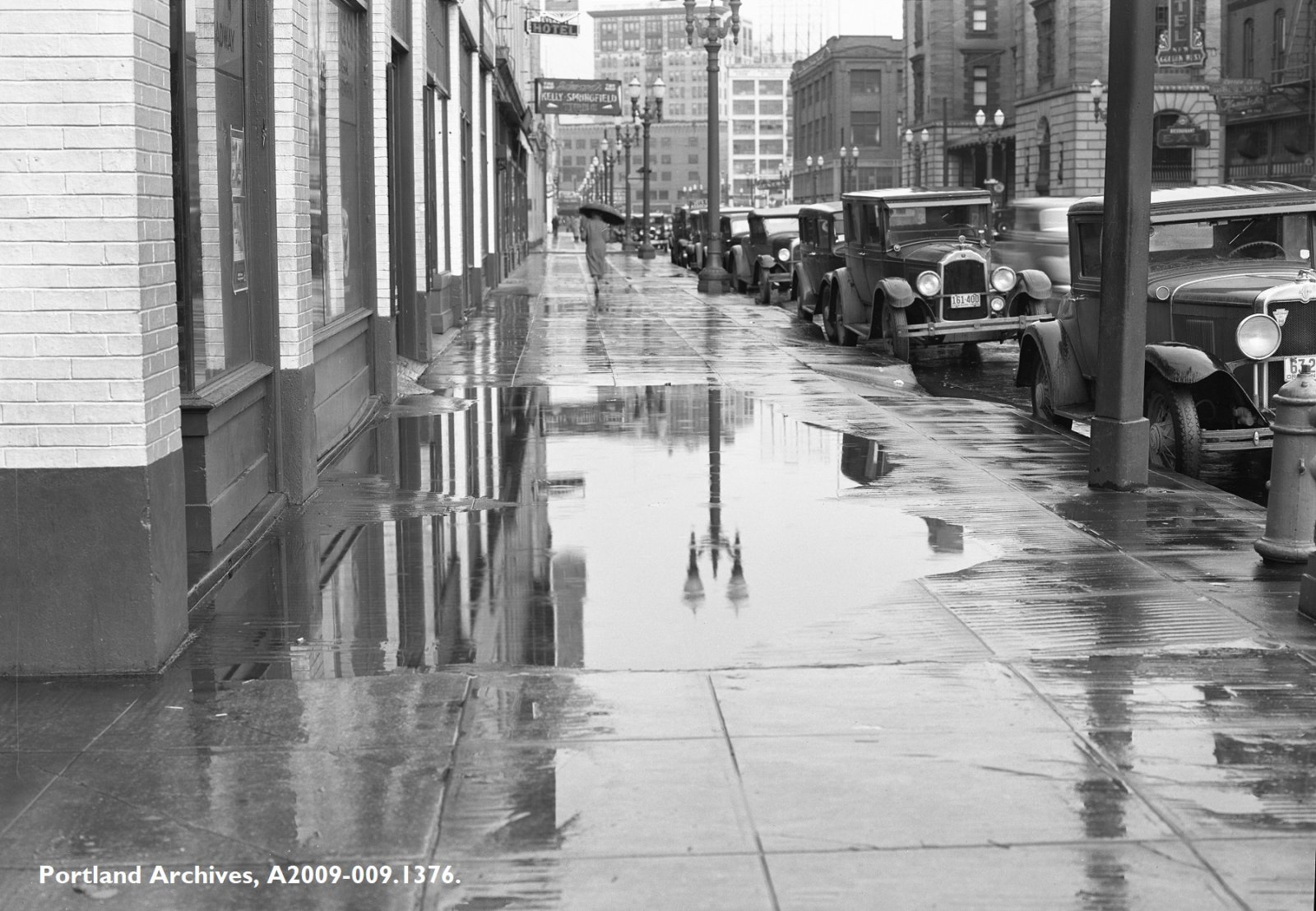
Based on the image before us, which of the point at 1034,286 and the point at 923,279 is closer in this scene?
the point at 1034,286

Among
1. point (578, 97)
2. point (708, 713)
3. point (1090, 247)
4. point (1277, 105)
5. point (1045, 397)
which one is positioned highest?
point (1277, 105)

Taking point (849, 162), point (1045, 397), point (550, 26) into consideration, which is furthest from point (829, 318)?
point (849, 162)

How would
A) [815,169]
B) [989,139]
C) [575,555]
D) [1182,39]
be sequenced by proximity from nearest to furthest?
[575,555], [1182,39], [989,139], [815,169]

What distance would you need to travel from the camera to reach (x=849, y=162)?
123 metres

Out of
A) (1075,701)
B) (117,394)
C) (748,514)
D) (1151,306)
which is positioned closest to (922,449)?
(1151,306)

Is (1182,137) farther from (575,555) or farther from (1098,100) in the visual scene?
(575,555)

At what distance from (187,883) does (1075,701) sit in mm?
2889

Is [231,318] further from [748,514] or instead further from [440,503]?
[748,514]

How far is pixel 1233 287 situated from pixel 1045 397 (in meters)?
2.31

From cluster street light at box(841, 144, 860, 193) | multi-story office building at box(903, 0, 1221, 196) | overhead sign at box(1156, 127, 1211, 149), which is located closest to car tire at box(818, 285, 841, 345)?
multi-story office building at box(903, 0, 1221, 196)

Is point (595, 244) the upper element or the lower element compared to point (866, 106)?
lower

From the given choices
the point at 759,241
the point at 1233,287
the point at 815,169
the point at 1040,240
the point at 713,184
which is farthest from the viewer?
the point at 815,169

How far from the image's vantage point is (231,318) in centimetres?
824

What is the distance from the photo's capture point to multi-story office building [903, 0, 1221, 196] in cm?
7181
